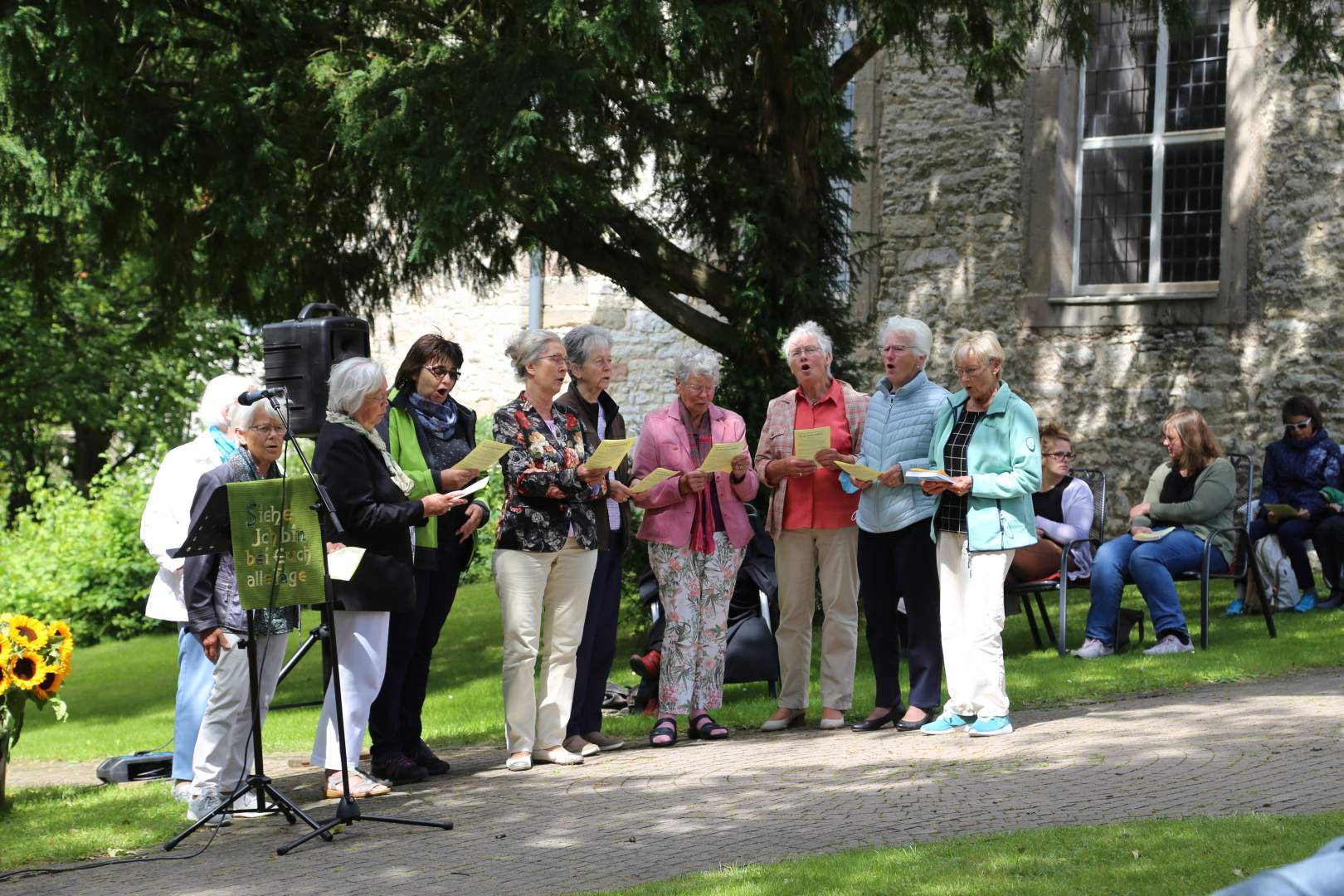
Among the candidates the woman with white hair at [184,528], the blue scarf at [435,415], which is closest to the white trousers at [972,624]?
the blue scarf at [435,415]

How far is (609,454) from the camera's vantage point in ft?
22.9

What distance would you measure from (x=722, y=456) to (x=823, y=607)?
112cm

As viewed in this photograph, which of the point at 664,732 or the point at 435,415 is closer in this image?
the point at 435,415

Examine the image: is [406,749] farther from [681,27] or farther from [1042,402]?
[1042,402]

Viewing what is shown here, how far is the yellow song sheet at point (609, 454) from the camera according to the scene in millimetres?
6941

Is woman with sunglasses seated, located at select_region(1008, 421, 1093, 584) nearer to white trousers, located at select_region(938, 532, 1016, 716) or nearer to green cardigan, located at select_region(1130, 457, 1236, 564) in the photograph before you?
green cardigan, located at select_region(1130, 457, 1236, 564)

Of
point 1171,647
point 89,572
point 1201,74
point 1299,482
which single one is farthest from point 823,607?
point 89,572

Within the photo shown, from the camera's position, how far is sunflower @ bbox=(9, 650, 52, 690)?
6.90 metres

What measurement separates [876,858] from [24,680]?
408cm

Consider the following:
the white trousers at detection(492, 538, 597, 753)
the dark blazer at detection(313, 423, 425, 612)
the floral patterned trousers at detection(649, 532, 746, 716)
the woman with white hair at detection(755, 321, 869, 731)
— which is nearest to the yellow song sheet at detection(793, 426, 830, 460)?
the woman with white hair at detection(755, 321, 869, 731)

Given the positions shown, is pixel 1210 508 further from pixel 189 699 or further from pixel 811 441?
pixel 189 699

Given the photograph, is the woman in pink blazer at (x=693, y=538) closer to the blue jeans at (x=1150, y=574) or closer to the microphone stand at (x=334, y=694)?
the microphone stand at (x=334, y=694)

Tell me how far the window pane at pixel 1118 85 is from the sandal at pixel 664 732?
9.83 meters

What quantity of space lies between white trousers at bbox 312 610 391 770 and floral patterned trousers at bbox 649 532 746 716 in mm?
1724
